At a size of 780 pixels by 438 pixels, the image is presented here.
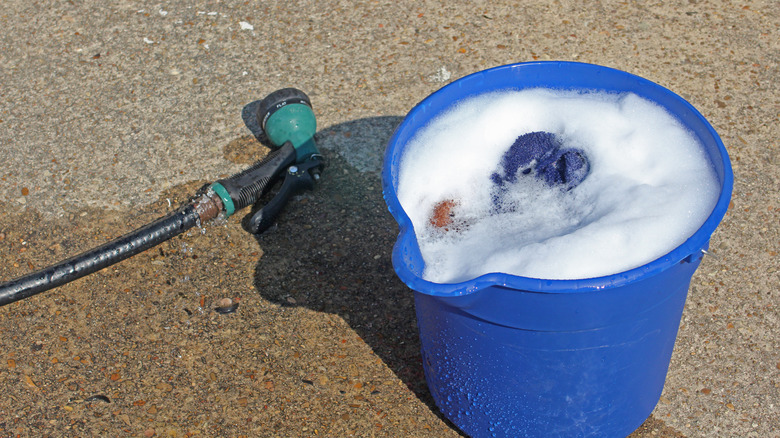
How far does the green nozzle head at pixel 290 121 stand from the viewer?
274 centimetres

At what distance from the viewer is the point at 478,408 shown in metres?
1.85

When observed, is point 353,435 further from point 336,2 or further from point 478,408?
point 336,2

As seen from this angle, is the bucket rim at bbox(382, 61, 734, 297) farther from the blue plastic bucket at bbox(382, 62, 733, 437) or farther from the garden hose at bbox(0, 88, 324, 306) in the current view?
the garden hose at bbox(0, 88, 324, 306)

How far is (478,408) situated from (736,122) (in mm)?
1760

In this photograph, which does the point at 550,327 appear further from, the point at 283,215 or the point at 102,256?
the point at 102,256

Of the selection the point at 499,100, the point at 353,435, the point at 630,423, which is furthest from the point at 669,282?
the point at 353,435

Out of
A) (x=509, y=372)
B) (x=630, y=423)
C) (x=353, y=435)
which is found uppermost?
(x=509, y=372)

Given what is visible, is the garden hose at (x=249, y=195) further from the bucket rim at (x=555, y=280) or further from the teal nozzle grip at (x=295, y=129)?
the bucket rim at (x=555, y=280)

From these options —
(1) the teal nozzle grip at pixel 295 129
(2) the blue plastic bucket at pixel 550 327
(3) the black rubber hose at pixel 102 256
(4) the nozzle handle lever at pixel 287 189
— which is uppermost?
(2) the blue plastic bucket at pixel 550 327

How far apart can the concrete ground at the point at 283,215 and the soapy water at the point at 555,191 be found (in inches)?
24.1

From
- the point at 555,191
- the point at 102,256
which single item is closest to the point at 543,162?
the point at 555,191

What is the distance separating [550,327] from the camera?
5.05 ft

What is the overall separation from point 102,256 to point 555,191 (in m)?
1.50

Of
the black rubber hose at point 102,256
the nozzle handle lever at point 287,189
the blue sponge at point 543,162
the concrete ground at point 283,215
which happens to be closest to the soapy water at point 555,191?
the blue sponge at point 543,162
